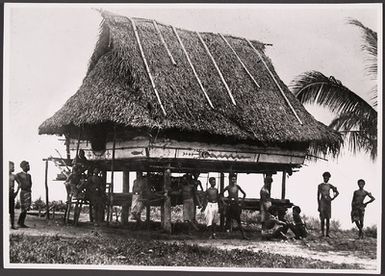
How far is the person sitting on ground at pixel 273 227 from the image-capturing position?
15586 millimetres

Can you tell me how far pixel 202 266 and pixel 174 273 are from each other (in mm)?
492

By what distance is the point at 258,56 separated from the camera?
17.1 meters

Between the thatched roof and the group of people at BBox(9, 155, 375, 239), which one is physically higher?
the thatched roof

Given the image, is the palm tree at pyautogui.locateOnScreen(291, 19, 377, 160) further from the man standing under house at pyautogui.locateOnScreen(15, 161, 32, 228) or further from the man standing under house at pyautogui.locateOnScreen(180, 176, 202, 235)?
the man standing under house at pyautogui.locateOnScreen(15, 161, 32, 228)

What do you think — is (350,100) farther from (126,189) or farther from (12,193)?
(12,193)

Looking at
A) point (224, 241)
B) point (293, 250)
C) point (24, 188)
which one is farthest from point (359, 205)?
point (24, 188)

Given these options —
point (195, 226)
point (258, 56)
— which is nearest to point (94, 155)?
point (195, 226)

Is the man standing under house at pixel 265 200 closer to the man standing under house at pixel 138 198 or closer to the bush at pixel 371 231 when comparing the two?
the bush at pixel 371 231

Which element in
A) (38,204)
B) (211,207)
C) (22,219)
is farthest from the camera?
(211,207)

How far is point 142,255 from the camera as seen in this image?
48.0ft

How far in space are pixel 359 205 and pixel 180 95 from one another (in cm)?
378

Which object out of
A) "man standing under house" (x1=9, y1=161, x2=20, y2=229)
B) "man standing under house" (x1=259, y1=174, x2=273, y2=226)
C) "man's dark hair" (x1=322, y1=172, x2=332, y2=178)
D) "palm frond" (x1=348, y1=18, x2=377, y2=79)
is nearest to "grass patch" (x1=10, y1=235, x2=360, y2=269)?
"man standing under house" (x1=9, y1=161, x2=20, y2=229)

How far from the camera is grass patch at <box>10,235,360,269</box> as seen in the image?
1455cm

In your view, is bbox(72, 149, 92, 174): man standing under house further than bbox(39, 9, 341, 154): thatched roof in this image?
Yes
